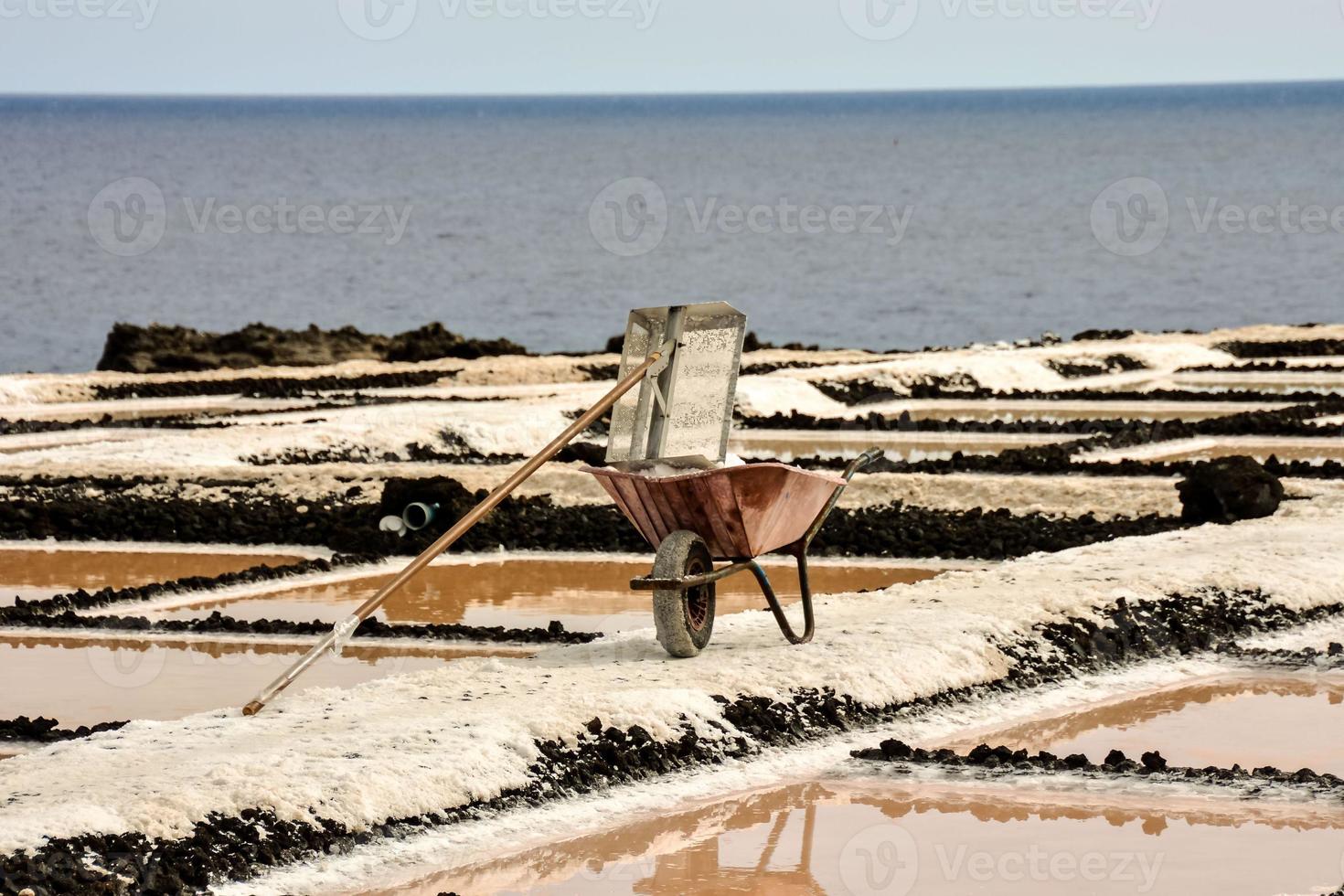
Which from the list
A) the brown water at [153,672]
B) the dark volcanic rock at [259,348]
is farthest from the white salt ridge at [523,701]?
the dark volcanic rock at [259,348]

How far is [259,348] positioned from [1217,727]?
26.9 metres

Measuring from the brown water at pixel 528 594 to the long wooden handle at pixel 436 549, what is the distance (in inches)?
91.2

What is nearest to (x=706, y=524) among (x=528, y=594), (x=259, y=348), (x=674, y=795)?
(x=674, y=795)

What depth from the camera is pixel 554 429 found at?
64.0 ft

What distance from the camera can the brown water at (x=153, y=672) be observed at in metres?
9.20

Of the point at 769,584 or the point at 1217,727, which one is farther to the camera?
the point at 769,584

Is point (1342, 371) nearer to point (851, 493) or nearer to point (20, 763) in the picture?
point (851, 493)

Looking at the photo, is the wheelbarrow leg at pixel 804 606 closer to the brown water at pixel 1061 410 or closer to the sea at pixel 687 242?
the brown water at pixel 1061 410

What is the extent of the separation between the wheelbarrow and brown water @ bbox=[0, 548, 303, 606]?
4.76m

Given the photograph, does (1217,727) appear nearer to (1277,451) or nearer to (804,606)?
(804,606)

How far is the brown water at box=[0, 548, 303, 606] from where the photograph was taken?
42.0ft

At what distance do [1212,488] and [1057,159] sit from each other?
133045mm

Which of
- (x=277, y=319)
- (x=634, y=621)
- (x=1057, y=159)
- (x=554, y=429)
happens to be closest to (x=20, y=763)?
(x=634, y=621)

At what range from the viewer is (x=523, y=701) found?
319 inches
